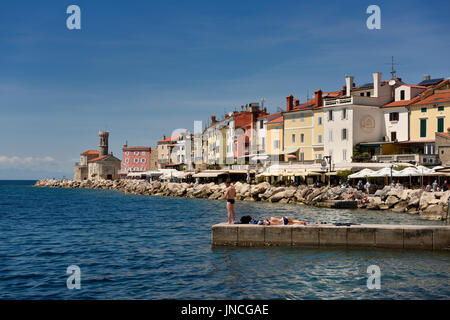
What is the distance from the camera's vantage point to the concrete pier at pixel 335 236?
17.8 meters

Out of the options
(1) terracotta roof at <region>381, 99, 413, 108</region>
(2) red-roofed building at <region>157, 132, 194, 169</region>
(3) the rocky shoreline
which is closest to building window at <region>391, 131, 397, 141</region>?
(1) terracotta roof at <region>381, 99, 413, 108</region>

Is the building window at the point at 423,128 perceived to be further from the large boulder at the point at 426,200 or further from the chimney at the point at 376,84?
the large boulder at the point at 426,200

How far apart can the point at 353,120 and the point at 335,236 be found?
3978cm

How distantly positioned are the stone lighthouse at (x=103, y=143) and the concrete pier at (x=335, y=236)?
125 meters

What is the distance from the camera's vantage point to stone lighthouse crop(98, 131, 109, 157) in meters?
139

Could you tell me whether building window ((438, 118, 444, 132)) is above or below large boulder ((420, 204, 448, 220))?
above

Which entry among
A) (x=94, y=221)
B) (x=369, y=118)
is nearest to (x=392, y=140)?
(x=369, y=118)

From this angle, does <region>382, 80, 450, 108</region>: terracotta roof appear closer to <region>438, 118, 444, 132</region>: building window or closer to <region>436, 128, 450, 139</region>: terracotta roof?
<region>438, 118, 444, 132</region>: building window

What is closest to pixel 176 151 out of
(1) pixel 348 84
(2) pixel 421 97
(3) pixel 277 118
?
(3) pixel 277 118

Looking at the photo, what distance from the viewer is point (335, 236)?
1827cm

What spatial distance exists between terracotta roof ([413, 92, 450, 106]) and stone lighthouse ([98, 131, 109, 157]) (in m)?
104

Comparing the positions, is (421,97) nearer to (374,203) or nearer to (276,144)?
(276,144)

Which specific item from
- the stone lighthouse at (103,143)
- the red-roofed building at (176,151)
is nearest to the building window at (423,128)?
the red-roofed building at (176,151)

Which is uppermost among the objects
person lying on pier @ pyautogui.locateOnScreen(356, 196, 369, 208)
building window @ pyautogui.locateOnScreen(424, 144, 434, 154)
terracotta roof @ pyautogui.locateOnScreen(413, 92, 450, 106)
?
terracotta roof @ pyautogui.locateOnScreen(413, 92, 450, 106)
